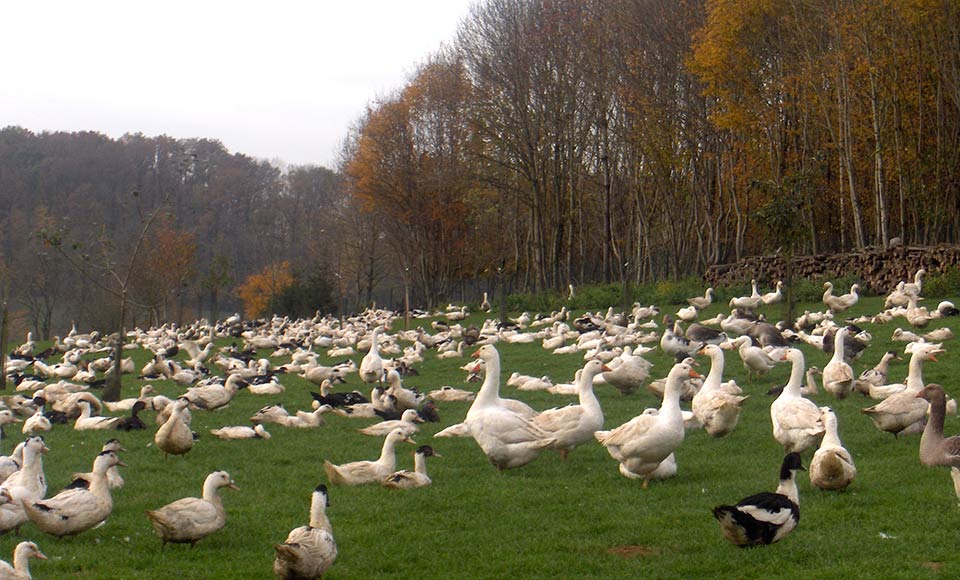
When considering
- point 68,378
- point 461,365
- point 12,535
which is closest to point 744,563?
point 12,535

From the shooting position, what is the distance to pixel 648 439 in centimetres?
978

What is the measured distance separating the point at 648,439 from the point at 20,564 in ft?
17.5

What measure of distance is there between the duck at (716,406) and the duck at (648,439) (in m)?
2.10

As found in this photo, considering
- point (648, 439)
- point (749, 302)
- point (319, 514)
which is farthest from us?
point (749, 302)

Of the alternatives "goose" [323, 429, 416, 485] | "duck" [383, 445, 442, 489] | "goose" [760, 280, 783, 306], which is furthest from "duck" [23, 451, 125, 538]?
"goose" [760, 280, 783, 306]

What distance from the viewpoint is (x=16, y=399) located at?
699 inches

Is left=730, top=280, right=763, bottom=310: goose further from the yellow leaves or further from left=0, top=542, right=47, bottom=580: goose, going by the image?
the yellow leaves

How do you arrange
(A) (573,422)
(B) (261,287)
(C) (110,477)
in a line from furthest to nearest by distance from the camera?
(B) (261,287) → (A) (573,422) → (C) (110,477)

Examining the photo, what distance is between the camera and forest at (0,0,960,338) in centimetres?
3244

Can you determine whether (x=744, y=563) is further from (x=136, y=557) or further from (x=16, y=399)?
(x=16, y=399)

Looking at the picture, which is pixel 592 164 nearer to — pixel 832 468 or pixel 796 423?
pixel 796 423

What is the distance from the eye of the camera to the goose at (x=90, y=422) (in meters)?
15.5

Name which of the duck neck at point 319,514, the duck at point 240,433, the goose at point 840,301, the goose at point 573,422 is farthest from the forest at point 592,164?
the duck neck at point 319,514

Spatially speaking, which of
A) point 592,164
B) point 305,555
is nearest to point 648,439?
point 305,555
